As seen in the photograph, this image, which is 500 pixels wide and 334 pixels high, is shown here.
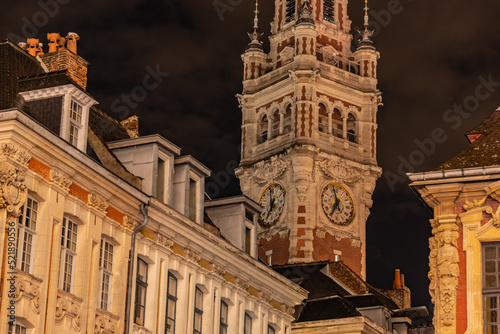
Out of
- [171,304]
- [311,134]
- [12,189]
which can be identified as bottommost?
[171,304]

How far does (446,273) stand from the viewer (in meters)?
36.6

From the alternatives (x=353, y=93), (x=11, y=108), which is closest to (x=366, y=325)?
(x=11, y=108)

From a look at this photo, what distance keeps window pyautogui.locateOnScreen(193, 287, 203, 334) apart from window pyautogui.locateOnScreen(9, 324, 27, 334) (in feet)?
35.4

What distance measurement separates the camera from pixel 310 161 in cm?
9625

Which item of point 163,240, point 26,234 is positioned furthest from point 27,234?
point 163,240

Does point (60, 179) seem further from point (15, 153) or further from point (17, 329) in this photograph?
point (17, 329)

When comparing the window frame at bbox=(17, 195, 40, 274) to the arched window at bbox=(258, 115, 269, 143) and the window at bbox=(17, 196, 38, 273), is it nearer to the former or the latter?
the window at bbox=(17, 196, 38, 273)

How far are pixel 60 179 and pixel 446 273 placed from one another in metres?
11.3

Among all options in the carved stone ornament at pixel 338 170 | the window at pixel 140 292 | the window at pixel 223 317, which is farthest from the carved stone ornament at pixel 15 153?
the carved stone ornament at pixel 338 170

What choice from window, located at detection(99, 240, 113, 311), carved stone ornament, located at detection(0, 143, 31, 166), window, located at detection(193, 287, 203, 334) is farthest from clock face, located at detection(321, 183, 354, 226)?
carved stone ornament, located at detection(0, 143, 31, 166)

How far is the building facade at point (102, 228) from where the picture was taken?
A: 118 ft

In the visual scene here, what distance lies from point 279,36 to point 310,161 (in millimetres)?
14260

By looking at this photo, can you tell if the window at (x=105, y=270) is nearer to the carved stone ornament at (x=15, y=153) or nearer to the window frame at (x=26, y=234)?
the window frame at (x=26, y=234)

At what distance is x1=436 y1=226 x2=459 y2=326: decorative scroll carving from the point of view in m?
36.1
